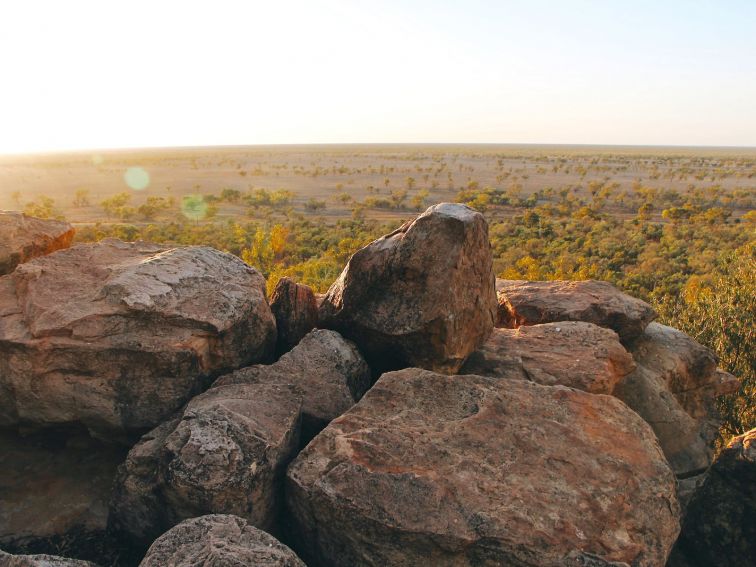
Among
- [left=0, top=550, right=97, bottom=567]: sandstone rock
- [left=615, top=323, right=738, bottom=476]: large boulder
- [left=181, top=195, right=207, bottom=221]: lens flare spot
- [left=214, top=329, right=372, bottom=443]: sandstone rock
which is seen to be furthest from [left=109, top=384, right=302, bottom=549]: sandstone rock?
[left=181, top=195, right=207, bottom=221]: lens flare spot

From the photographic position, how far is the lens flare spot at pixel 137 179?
70688 mm

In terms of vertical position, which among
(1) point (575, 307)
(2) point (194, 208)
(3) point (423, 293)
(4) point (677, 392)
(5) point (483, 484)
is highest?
(3) point (423, 293)

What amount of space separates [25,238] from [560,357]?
6.25m

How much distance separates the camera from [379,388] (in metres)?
5.27

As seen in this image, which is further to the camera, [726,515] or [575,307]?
[575,307]

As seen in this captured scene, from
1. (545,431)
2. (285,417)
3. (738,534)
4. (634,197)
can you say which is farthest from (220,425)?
(634,197)

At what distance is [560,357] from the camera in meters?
6.16

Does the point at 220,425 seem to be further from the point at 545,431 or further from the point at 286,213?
the point at 286,213

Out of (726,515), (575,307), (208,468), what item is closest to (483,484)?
(208,468)

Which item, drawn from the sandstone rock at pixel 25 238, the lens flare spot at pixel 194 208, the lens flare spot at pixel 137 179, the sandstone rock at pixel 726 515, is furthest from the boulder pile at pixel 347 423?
the lens flare spot at pixel 137 179

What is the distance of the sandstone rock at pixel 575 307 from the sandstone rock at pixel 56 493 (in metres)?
Answer: 5.08

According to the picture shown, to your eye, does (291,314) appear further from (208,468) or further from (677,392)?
(677,392)

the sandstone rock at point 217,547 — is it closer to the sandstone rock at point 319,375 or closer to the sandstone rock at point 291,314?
the sandstone rock at point 319,375

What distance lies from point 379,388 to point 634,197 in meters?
59.6
